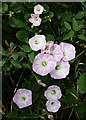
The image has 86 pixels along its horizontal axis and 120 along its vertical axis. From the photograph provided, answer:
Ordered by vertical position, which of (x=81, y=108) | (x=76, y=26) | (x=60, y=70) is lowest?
(x=81, y=108)

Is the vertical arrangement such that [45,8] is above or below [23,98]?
above

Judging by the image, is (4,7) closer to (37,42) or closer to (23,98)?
(37,42)

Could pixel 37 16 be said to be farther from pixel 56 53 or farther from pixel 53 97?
pixel 53 97

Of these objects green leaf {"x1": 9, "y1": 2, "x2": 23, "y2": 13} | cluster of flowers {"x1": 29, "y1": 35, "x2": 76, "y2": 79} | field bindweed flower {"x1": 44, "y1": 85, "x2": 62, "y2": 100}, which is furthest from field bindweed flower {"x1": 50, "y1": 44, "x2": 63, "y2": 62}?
green leaf {"x1": 9, "y1": 2, "x2": 23, "y2": 13}

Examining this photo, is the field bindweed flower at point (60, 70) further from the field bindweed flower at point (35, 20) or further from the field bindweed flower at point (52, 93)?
the field bindweed flower at point (35, 20)

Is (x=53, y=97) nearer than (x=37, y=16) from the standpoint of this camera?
Yes

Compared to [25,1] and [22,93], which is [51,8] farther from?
[22,93]

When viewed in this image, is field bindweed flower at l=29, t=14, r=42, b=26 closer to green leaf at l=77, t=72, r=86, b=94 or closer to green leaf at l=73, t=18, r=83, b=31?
green leaf at l=73, t=18, r=83, b=31

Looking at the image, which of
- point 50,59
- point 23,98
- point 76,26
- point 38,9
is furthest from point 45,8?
point 23,98
